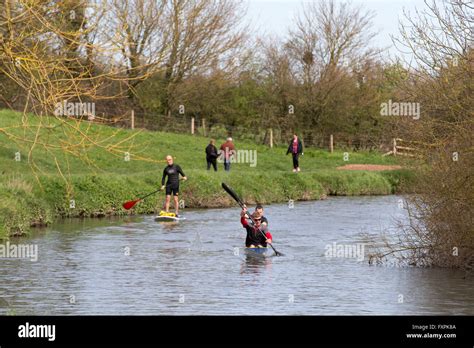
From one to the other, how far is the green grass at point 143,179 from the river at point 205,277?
3.76 ft

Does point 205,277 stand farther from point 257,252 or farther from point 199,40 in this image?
point 199,40

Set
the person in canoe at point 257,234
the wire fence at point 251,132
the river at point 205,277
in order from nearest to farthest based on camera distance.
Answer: the river at point 205,277 → the person in canoe at point 257,234 → the wire fence at point 251,132

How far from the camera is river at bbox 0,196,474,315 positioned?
16.2 meters

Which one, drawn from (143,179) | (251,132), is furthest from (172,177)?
(251,132)

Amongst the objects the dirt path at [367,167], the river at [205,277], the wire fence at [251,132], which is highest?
the wire fence at [251,132]

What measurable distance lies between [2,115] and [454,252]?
32.7 metres

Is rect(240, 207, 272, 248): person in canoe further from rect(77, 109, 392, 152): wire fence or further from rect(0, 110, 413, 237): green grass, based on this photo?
rect(77, 109, 392, 152): wire fence

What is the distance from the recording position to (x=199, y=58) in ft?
186

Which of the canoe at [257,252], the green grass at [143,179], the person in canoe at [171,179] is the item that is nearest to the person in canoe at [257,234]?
the canoe at [257,252]

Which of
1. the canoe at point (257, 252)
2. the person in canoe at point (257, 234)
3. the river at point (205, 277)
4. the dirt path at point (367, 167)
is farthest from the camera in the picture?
the dirt path at point (367, 167)

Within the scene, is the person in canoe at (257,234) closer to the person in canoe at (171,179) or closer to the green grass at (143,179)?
the green grass at (143,179)

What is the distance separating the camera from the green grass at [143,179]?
90.9 ft

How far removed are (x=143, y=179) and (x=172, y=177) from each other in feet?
13.5
